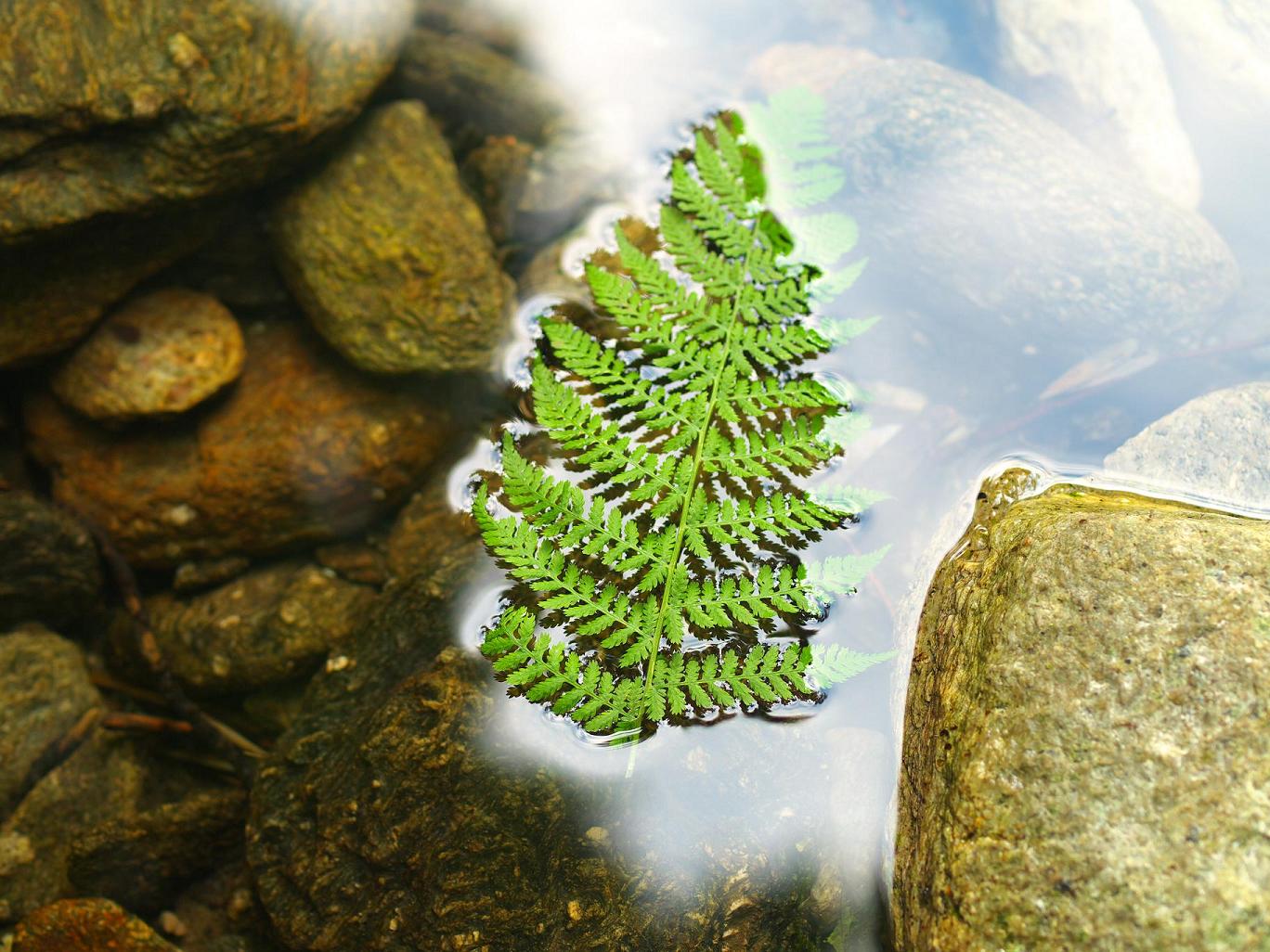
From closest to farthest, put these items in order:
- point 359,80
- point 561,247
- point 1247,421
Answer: point 1247,421, point 359,80, point 561,247

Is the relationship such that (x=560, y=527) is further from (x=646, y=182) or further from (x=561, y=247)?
Answer: (x=646, y=182)

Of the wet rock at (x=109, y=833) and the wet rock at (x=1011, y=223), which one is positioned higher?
the wet rock at (x=1011, y=223)

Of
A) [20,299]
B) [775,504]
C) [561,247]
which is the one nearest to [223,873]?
[20,299]

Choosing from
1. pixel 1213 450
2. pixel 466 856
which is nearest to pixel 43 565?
pixel 466 856

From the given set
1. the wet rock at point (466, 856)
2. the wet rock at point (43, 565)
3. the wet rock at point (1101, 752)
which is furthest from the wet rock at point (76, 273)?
the wet rock at point (1101, 752)

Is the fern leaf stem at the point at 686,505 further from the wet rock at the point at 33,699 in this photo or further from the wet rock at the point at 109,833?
the wet rock at the point at 33,699

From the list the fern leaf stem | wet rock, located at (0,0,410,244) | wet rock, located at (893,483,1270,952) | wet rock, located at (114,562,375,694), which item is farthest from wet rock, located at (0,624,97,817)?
wet rock, located at (893,483,1270,952)
